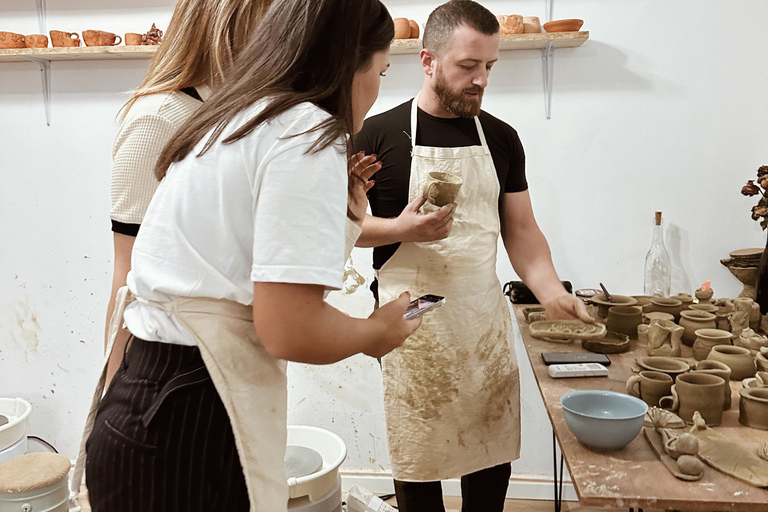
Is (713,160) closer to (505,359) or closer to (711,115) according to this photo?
(711,115)

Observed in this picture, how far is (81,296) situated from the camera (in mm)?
3373

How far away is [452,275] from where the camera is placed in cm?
217

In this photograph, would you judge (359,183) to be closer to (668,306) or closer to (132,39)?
A: (668,306)

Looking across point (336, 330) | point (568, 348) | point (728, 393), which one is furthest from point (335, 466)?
point (336, 330)

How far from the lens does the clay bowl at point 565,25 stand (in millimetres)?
2763

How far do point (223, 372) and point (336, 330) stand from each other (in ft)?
0.66

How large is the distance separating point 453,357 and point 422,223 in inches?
18.1

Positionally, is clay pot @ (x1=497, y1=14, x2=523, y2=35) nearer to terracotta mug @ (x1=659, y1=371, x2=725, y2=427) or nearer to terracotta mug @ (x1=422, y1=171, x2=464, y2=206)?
terracotta mug @ (x1=422, y1=171, x2=464, y2=206)

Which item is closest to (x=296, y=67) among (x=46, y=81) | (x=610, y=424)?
(x=610, y=424)

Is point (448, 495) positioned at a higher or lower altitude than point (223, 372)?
lower

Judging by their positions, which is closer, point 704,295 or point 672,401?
point 672,401

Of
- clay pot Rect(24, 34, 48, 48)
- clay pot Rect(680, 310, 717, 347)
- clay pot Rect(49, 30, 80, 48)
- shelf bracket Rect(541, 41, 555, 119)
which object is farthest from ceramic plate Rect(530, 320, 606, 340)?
clay pot Rect(24, 34, 48, 48)

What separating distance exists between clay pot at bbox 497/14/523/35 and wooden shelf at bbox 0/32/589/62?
0.04 metres

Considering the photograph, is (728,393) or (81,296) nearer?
(728,393)
